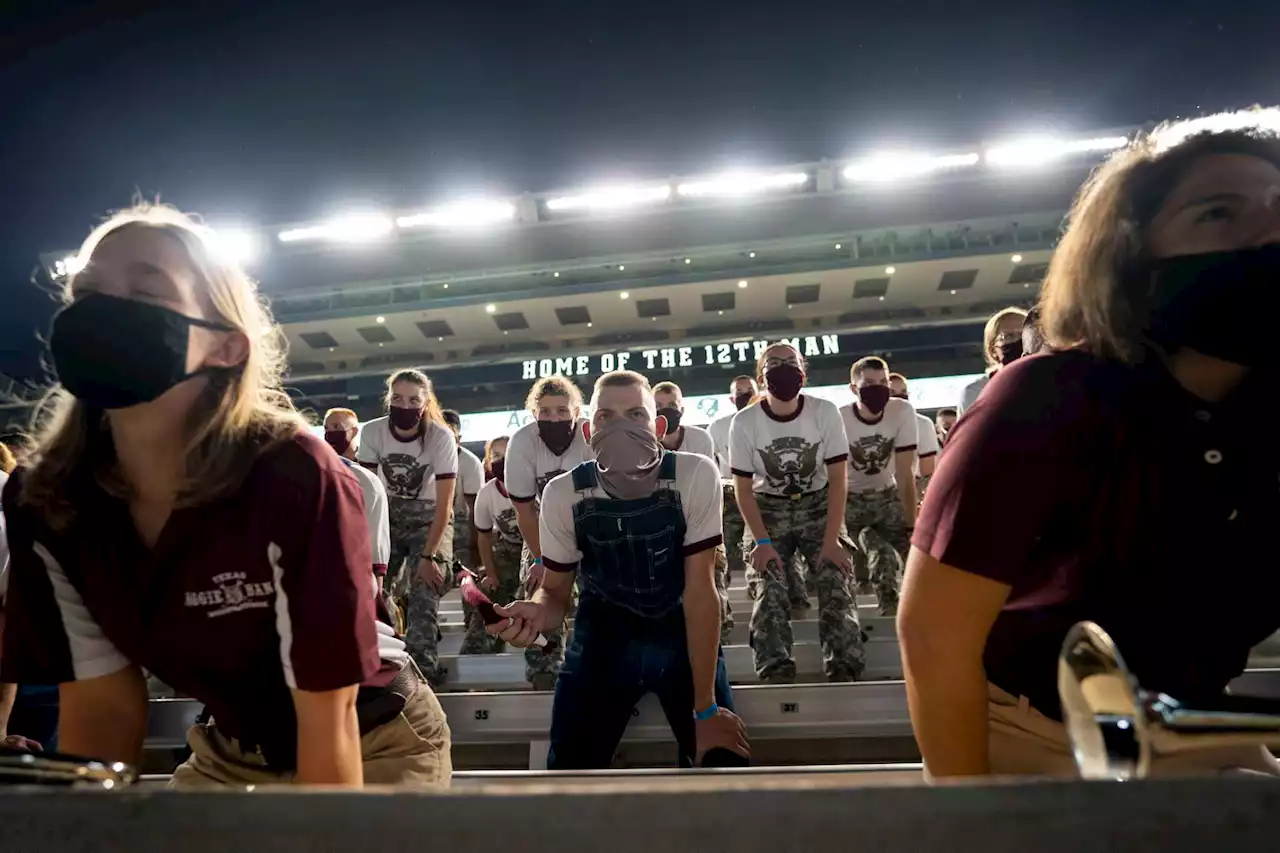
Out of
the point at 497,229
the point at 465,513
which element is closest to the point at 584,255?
the point at 497,229

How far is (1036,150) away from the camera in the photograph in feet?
49.0

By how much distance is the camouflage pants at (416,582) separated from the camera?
12.1 feet

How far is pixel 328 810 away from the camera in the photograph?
44 centimetres

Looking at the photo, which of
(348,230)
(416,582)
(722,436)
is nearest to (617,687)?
(416,582)

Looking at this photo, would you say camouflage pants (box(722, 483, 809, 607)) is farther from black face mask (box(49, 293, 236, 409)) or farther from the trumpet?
the trumpet

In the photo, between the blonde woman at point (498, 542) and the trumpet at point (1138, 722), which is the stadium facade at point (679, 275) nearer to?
the blonde woman at point (498, 542)

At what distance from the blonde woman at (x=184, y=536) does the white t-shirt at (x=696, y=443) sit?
10.7ft

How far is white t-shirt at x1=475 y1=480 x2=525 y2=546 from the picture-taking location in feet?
15.2

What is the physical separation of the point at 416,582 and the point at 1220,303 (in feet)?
12.8

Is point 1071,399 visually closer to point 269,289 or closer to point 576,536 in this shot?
point 576,536

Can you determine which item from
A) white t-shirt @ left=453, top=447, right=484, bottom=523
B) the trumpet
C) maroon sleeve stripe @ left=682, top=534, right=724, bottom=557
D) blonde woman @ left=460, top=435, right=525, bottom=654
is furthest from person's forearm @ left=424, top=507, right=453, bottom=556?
the trumpet

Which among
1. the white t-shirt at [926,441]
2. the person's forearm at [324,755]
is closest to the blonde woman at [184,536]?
the person's forearm at [324,755]

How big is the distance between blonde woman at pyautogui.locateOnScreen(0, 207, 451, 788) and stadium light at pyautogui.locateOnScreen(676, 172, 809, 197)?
1587 cm

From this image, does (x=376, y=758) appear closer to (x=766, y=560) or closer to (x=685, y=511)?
(x=685, y=511)
